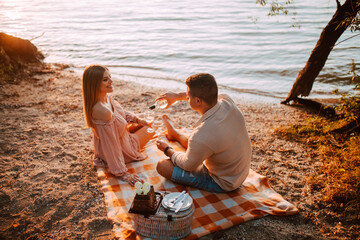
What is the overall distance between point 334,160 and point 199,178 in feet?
8.03

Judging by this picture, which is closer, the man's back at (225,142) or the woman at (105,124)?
the man's back at (225,142)

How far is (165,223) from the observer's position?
2.98m

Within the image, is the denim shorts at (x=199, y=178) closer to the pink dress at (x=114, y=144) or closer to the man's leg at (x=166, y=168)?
the man's leg at (x=166, y=168)

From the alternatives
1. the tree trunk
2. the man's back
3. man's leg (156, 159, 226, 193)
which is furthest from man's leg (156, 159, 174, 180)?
the tree trunk

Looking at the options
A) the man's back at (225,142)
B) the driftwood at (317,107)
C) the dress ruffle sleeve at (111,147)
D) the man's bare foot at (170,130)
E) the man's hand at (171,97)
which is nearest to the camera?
the man's back at (225,142)

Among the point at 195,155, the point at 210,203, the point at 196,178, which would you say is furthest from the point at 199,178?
the point at 195,155

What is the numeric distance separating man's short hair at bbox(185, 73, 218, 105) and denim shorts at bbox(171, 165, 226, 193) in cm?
108

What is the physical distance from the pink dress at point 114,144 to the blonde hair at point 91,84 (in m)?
0.26

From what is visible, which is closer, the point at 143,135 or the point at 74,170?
the point at 74,170

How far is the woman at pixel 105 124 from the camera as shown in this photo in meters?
3.88

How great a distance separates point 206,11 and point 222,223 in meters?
24.3

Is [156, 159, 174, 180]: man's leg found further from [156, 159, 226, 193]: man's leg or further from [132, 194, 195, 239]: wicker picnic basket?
[132, 194, 195, 239]: wicker picnic basket

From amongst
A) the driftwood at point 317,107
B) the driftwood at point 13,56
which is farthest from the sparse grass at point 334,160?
the driftwood at point 13,56

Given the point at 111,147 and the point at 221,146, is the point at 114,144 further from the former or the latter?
the point at 221,146
